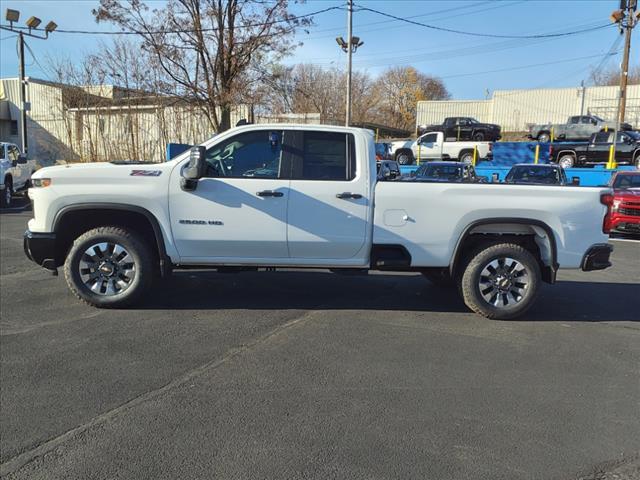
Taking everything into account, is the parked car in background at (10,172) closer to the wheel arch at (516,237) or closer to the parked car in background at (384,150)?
the wheel arch at (516,237)

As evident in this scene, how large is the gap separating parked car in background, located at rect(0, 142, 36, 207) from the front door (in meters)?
12.6

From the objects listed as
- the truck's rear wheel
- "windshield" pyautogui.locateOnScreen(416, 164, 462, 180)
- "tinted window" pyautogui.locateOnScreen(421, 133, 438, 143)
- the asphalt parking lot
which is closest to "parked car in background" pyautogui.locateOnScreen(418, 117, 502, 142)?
"tinted window" pyautogui.locateOnScreen(421, 133, 438, 143)

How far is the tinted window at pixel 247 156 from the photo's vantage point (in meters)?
5.78

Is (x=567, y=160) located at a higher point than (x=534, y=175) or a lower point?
higher

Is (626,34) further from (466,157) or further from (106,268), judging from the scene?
Answer: (106,268)

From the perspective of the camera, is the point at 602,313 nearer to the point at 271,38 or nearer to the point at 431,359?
the point at 431,359

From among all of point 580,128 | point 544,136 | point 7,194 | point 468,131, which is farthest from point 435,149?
point 7,194

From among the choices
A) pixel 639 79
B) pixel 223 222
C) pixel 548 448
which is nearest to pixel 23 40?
pixel 223 222

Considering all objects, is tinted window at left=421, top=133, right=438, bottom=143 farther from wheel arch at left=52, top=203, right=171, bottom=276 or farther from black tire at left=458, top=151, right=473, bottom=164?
wheel arch at left=52, top=203, right=171, bottom=276

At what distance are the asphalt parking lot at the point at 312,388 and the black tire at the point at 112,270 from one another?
0.17 meters

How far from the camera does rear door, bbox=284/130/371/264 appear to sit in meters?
5.70

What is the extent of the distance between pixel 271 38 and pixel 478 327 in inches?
765

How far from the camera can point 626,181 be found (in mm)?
13820

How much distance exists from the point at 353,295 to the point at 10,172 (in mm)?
15132
